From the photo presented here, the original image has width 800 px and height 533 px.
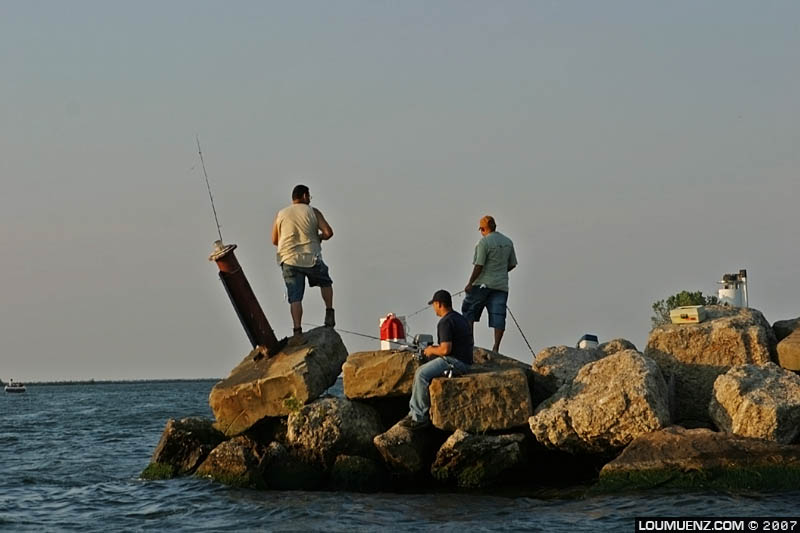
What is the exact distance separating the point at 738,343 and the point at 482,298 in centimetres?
376

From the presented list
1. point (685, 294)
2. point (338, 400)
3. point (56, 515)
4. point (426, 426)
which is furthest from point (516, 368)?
point (685, 294)

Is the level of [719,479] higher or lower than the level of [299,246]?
lower

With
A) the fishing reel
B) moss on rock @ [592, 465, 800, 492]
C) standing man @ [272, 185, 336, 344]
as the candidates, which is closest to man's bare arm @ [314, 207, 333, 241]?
standing man @ [272, 185, 336, 344]

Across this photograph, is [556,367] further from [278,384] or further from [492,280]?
[278,384]

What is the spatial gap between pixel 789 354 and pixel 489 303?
171 inches

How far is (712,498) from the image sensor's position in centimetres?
1156

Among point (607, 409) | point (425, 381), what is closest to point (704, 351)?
point (607, 409)

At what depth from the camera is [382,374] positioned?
14273mm

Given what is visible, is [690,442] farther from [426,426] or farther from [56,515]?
[56,515]

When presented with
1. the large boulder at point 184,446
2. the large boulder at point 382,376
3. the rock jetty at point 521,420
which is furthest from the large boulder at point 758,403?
the large boulder at point 184,446

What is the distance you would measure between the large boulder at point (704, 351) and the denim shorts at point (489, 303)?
2.35 m

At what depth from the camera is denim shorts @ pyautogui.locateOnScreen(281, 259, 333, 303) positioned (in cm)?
1545

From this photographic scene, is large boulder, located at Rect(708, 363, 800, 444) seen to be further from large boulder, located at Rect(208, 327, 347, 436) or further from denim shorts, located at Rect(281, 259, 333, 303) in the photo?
denim shorts, located at Rect(281, 259, 333, 303)

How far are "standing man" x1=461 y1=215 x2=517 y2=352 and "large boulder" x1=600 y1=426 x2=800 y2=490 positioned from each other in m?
3.77
